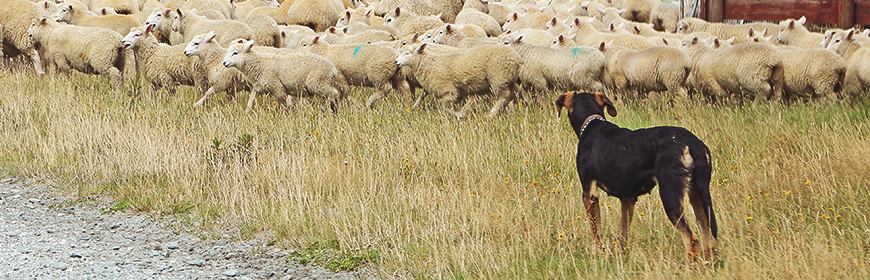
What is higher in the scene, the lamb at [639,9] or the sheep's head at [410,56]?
the sheep's head at [410,56]

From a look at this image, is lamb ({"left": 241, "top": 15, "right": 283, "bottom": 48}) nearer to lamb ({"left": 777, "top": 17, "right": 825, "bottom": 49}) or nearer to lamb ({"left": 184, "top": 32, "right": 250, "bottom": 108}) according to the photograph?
lamb ({"left": 184, "top": 32, "right": 250, "bottom": 108})

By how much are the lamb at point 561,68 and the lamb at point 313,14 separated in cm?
797

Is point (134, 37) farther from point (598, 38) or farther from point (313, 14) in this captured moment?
point (313, 14)

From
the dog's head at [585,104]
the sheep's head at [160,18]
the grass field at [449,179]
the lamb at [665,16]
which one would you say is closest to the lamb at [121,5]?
the sheep's head at [160,18]

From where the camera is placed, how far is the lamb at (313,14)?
17.4 meters

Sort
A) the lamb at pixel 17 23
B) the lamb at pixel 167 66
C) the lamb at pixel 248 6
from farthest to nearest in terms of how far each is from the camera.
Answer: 1. the lamb at pixel 248 6
2. the lamb at pixel 17 23
3. the lamb at pixel 167 66

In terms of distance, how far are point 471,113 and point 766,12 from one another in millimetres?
10581

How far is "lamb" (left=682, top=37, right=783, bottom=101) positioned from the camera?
9188 mm

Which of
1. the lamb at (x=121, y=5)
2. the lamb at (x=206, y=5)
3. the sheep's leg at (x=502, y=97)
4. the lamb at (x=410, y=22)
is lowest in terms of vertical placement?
the lamb at (x=121, y=5)

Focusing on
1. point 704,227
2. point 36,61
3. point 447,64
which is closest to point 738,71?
point 447,64

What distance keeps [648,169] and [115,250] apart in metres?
3.22

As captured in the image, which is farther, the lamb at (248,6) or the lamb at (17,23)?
the lamb at (248,6)

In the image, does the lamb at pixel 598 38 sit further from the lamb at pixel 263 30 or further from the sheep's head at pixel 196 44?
the sheep's head at pixel 196 44

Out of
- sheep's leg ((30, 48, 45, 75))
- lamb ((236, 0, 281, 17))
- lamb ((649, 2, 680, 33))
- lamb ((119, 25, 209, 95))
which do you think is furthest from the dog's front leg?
lamb ((236, 0, 281, 17))
